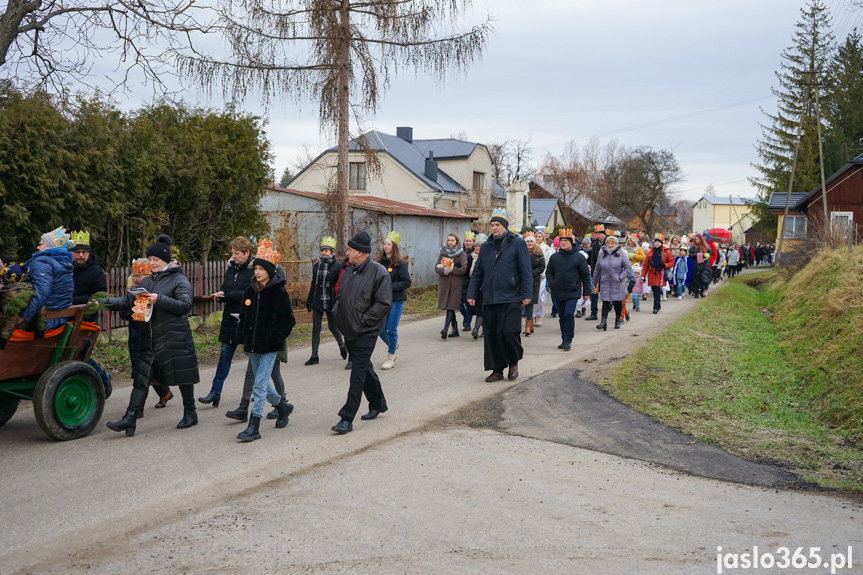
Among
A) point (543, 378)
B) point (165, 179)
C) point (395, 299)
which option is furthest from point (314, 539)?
point (165, 179)

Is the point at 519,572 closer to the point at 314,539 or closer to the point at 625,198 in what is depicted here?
the point at 314,539

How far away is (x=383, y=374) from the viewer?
413 inches

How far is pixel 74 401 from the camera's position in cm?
708

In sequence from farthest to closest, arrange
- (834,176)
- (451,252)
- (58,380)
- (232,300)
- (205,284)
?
(834,176)
(205,284)
(451,252)
(232,300)
(58,380)

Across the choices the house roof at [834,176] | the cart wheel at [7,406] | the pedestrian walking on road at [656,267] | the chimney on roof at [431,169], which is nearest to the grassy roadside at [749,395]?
the pedestrian walking on road at [656,267]

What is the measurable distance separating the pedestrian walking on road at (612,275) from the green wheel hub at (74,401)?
35.3ft

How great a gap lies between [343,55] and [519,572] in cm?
1353

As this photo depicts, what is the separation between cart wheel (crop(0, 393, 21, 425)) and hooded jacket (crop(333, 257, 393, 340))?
3291mm

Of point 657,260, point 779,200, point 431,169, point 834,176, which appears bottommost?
point 657,260

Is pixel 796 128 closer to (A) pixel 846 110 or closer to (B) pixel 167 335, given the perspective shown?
(A) pixel 846 110

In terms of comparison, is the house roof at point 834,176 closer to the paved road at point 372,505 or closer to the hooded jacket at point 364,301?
the paved road at point 372,505

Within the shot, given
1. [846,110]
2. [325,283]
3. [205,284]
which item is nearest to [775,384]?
[325,283]

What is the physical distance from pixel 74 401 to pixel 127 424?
538 mm

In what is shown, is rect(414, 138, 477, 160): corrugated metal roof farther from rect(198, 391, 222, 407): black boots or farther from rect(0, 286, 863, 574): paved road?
rect(0, 286, 863, 574): paved road
